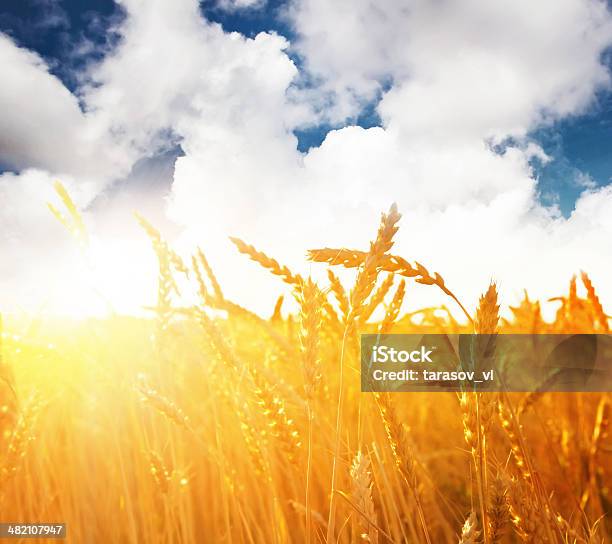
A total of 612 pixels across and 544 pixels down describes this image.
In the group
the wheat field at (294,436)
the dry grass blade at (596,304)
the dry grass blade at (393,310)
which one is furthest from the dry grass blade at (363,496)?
the dry grass blade at (596,304)

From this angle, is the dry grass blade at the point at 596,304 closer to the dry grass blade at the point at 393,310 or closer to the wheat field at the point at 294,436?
the wheat field at the point at 294,436

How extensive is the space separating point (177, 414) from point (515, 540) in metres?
1.02

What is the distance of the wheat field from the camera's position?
2.44ft

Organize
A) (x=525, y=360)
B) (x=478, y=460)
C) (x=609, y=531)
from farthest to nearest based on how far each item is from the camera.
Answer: (x=609, y=531), (x=525, y=360), (x=478, y=460)

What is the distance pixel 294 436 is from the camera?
0.85 m

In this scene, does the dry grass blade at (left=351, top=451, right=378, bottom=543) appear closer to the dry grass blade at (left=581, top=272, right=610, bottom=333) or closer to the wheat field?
the wheat field

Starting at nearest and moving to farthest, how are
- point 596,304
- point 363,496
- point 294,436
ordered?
point 363,496 → point 294,436 → point 596,304

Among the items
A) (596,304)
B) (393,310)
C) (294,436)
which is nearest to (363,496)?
(294,436)

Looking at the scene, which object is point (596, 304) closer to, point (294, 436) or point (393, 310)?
point (393, 310)

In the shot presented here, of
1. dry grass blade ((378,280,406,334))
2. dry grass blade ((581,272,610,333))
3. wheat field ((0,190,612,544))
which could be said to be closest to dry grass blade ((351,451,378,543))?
wheat field ((0,190,612,544))

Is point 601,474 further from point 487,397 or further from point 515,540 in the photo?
point 487,397

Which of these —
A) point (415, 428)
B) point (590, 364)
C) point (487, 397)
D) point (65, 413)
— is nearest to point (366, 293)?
point (487, 397)

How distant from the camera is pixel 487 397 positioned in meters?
0.76

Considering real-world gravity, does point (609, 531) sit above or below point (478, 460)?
below
